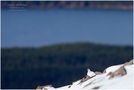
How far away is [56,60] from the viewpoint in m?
40.7

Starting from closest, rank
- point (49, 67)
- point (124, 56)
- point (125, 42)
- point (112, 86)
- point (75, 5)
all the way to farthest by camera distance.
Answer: point (112, 86) → point (49, 67) → point (124, 56) → point (125, 42) → point (75, 5)

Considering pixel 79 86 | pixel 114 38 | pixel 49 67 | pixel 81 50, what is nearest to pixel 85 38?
pixel 114 38

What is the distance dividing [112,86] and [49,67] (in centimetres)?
3014

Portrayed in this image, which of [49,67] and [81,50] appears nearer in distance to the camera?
[49,67]

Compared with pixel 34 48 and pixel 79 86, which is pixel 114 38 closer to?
pixel 34 48

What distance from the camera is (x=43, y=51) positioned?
152ft

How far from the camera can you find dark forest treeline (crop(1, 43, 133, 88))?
3203 centimetres

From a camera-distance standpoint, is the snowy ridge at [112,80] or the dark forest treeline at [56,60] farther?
the dark forest treeline at [56,60]

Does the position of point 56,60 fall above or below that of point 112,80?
above

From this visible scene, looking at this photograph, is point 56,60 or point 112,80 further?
point 56,60

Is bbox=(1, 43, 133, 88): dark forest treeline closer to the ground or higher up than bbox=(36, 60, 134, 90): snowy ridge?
higher up

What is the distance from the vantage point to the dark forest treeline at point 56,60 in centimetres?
3203

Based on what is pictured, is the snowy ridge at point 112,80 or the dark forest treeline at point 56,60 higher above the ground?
the dark forest treeline at point 56,60

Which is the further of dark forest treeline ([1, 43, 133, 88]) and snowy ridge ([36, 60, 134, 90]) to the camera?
dark forest treeline ([1, 43, 133, 88])
